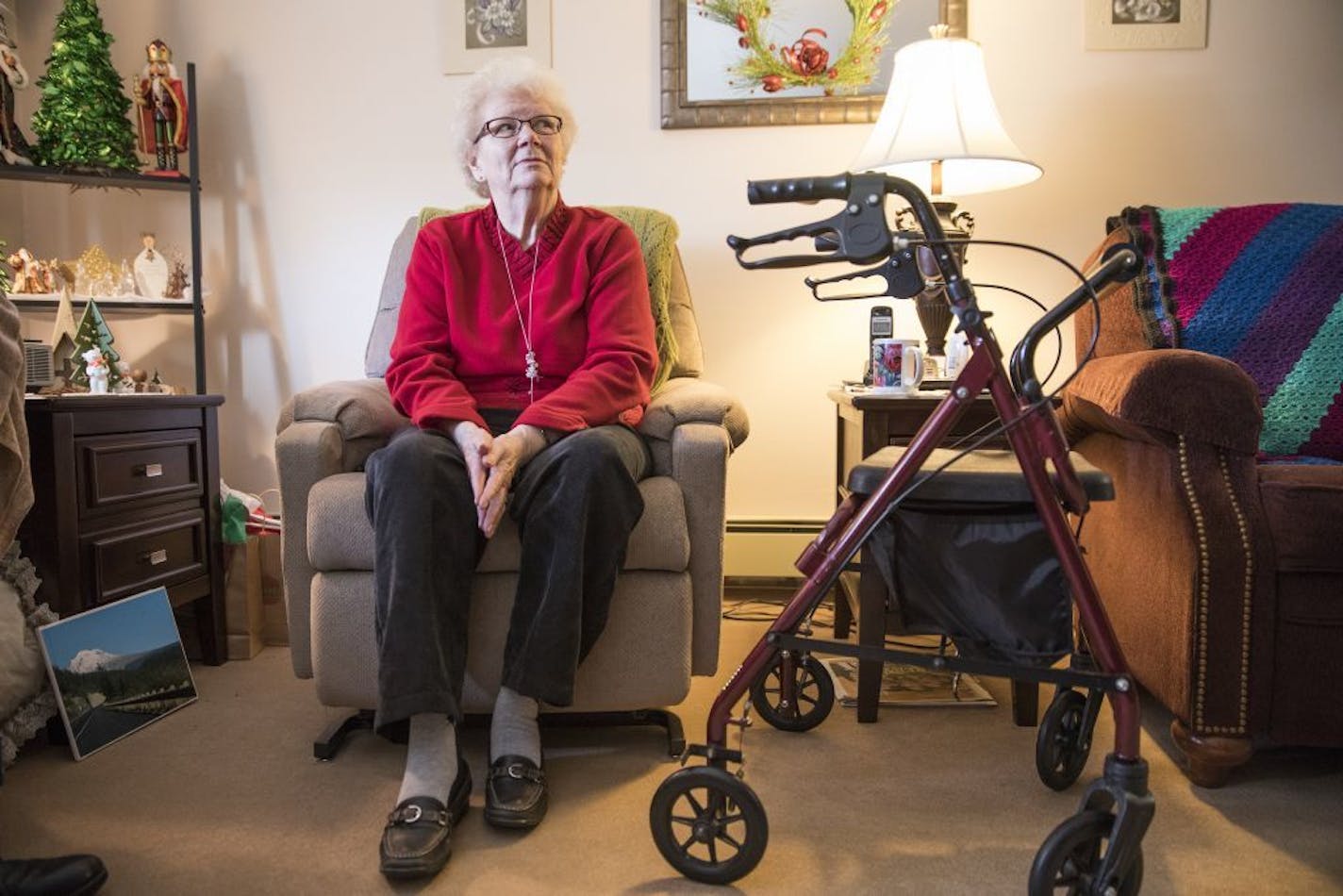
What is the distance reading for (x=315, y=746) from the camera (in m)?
1.46

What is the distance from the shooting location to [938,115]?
6.20ft

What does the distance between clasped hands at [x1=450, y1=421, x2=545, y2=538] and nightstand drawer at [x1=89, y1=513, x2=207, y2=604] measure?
791 millimetres

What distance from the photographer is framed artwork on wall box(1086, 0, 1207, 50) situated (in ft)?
7.23

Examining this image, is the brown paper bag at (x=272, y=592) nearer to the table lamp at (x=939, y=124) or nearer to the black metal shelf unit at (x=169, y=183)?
the black metal shelf unit at (x=169, y=183)

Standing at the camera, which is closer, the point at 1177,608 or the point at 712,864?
the point at 712,864

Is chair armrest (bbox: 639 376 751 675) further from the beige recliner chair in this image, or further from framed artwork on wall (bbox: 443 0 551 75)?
framed artwork on wall (bbox: 443 0 551 75)

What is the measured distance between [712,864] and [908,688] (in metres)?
0.83

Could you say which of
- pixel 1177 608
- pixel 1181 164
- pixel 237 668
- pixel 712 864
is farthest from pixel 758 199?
pixel 1181 164

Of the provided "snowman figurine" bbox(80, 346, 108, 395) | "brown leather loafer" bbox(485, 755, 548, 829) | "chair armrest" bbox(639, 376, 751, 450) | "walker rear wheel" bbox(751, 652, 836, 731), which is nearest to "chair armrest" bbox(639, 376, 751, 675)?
"chair armrest" bbox(639, 376, 751, 450)

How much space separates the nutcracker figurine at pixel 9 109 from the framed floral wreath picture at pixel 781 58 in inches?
61.0

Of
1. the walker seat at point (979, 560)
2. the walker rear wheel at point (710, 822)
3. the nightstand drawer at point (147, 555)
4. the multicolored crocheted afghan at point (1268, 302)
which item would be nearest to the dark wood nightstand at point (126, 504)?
the nightstand drawer at point (147, 555)

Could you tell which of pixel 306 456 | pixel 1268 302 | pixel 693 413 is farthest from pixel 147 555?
pixel 1268 302

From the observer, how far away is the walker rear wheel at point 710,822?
41.5 inches

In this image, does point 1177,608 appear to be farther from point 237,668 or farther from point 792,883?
point 237,668
